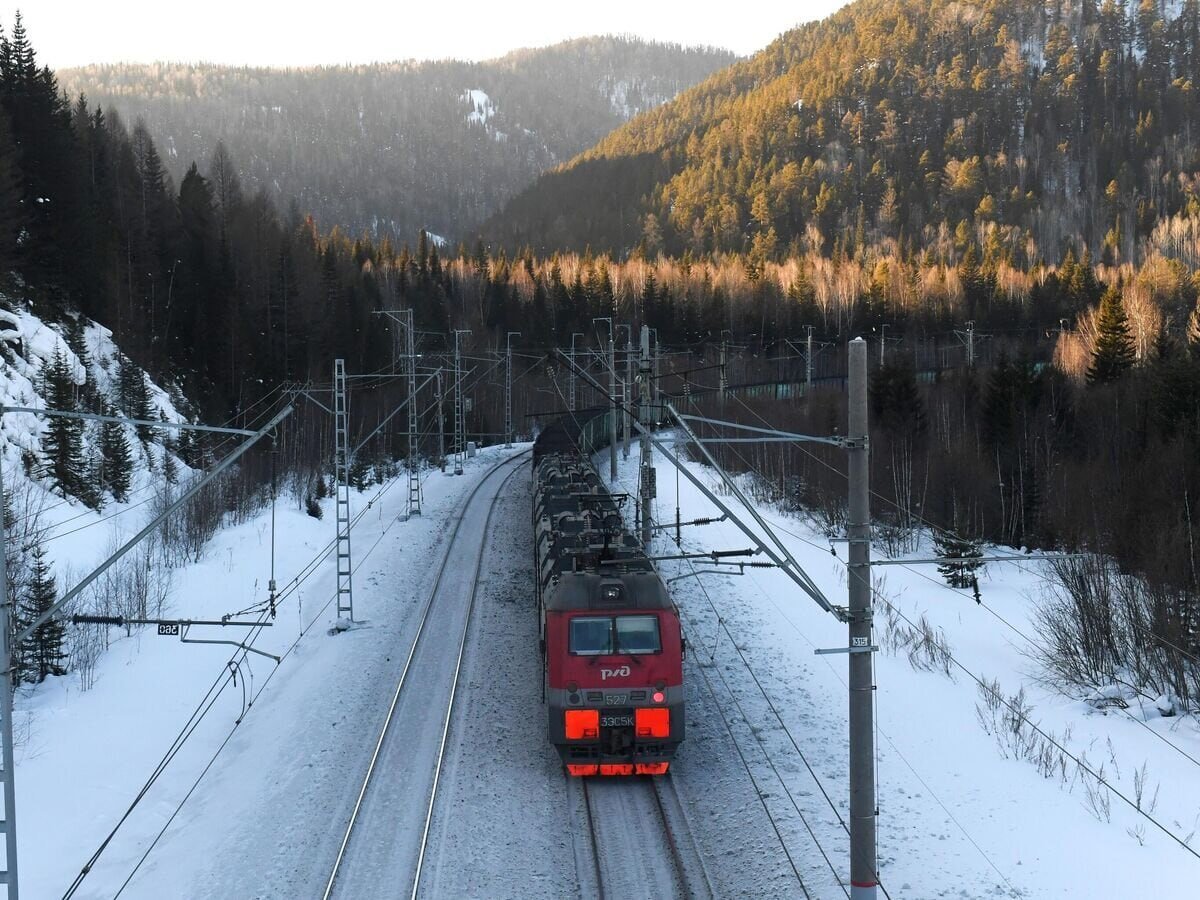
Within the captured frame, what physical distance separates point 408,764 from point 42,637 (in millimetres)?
11668

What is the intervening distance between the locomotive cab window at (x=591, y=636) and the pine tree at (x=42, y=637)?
1412 centimetres

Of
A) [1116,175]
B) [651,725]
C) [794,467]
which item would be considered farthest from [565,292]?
[1116,175]

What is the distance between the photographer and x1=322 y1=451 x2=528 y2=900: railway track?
505 inches

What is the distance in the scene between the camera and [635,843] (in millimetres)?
13273

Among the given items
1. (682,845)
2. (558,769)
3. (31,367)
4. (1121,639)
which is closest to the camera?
(682,845)

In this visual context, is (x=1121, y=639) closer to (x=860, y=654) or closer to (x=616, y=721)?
(x=616, y=721)

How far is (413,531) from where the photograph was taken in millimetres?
36219

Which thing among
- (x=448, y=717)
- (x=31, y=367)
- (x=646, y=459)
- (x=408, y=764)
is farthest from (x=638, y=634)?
(x=31, y=367)

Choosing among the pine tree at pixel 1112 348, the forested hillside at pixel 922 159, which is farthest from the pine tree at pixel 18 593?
the forested hillside at pixel 922 159

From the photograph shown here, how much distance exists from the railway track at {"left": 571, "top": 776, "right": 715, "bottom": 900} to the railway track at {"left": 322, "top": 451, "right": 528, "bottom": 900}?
2.24 meters

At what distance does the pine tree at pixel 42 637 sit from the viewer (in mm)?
22453

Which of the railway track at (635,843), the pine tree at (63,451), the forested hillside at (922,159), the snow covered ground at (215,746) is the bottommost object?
the snow covered ground at (215,746)

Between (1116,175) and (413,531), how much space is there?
164468mm

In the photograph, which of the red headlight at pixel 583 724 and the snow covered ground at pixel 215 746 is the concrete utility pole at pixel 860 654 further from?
the snow covered ground at pixel 215 746
